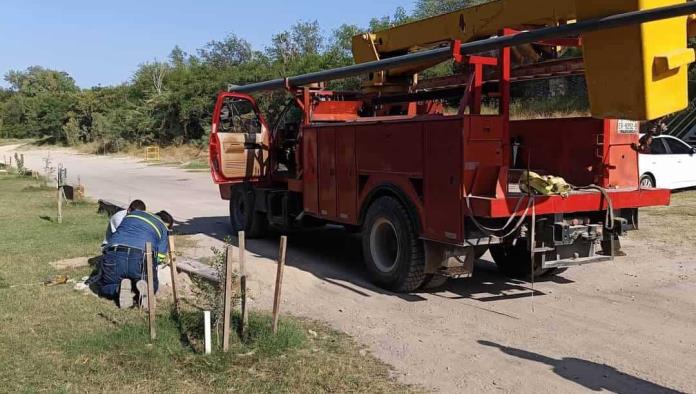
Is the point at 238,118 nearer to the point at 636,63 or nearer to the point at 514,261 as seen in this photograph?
the point at 514,261

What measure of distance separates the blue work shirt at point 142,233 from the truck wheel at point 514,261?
3901 mm

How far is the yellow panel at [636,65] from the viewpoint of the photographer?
222 inches

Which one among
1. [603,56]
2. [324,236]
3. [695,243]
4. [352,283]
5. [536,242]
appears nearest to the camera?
[603,56]

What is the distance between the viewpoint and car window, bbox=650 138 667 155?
16.6m

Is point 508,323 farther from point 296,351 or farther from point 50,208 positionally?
point 50,208

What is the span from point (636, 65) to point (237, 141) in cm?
736

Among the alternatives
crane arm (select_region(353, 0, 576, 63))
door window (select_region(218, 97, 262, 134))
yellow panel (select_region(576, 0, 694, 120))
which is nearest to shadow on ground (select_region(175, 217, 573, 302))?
door window (select_region(218, 97, 262, 134))

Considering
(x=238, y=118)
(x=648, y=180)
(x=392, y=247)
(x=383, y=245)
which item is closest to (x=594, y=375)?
(x=392, y=247)

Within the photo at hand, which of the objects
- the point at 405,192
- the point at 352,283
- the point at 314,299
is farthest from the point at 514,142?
the point at 314,299

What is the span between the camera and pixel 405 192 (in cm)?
757

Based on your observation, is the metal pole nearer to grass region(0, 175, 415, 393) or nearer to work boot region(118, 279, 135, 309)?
grass region(0, 175, 415, 393)

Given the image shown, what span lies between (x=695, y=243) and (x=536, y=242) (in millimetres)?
5007

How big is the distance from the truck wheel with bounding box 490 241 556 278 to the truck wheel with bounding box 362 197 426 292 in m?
1.30

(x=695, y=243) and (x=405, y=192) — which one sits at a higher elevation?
(x=405, y=192)
